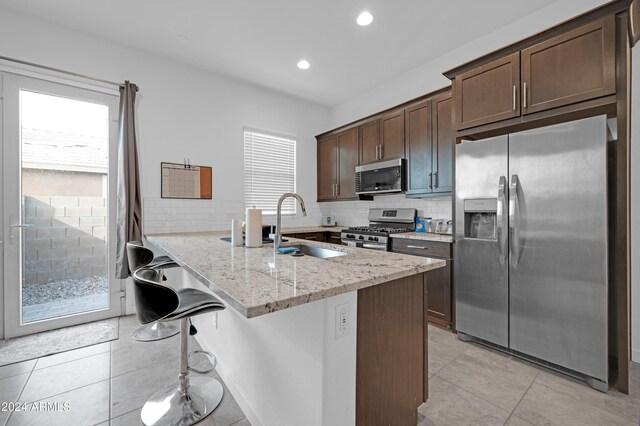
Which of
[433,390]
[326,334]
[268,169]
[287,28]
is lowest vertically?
[433,390]

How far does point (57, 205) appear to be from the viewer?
287 centimetres

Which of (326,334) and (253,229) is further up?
(253,229)

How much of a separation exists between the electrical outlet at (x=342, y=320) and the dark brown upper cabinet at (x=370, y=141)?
3017 mm

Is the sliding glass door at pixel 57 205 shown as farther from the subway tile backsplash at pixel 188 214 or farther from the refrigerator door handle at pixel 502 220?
the refrigerator door handle at pixel 502 220

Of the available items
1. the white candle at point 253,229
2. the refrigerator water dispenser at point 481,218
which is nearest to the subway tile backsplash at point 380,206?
the refrigerator water dispenser at point 481,218

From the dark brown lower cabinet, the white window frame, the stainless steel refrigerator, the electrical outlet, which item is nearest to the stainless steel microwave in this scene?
the stainless steel refrigerator

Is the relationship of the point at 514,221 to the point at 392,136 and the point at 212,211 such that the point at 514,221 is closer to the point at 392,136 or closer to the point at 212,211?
the point at 392,136

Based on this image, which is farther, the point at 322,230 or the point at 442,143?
the point at 322,230

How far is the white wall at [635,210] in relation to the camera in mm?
2145

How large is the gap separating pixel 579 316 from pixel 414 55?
9.92ft

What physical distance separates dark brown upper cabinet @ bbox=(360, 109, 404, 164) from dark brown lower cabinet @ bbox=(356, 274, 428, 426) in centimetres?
243

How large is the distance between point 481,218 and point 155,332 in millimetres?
3203

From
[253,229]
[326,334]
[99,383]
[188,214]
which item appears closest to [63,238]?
[188,214]

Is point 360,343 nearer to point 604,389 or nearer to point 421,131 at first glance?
point 604,389
